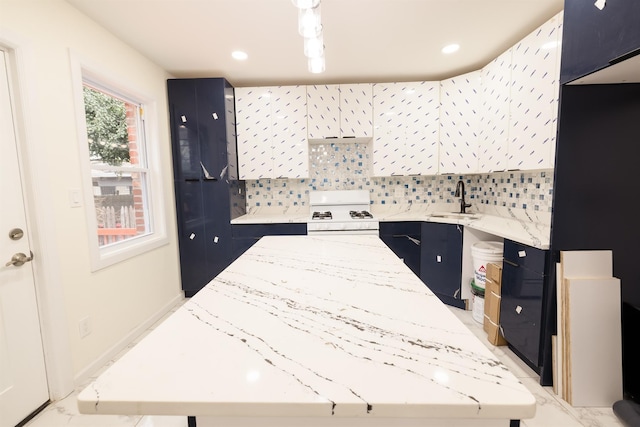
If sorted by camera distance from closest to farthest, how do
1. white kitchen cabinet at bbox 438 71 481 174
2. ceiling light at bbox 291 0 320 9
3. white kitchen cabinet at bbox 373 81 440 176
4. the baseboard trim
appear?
1. ceiling light at bbox 291 0 320 9
2. the baseboard trim
3. white kitchen cabinet at bbox 438 71 481 174
4. white kitchen cabinet at bbox 373 81 440 176

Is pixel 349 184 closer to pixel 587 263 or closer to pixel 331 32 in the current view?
pixel 331 32

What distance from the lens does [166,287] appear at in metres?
2.86

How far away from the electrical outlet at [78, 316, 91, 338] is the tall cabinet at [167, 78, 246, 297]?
3.93 ft

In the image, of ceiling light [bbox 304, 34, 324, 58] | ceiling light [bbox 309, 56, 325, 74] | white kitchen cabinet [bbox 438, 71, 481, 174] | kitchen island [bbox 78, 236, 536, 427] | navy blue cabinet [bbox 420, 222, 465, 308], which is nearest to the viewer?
kitchen island [bbox 78, 236, 536, 427]

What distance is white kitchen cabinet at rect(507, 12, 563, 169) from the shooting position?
1.91 m

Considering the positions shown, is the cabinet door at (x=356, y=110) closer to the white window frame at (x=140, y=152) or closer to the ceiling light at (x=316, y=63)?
the ceiling light at (x=316, y=63)

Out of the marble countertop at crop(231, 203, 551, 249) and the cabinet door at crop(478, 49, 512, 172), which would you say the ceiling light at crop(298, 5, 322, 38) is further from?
the cabinet door at crop(478, 49, 512, 172)

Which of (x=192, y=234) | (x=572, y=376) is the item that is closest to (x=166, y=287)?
(x=192, y=234)

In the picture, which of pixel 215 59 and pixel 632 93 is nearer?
pixel 632 93

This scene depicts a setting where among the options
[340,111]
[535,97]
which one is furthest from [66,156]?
[535,97]

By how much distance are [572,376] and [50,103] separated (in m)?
3.42

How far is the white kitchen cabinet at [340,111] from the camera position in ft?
10.3

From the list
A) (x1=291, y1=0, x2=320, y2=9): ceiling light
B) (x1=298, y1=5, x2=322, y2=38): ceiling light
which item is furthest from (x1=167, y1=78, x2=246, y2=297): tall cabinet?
(x1=291, y1=0, x2=320, y2=9): ceiling light

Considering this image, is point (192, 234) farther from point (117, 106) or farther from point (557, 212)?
point (557, 212)
